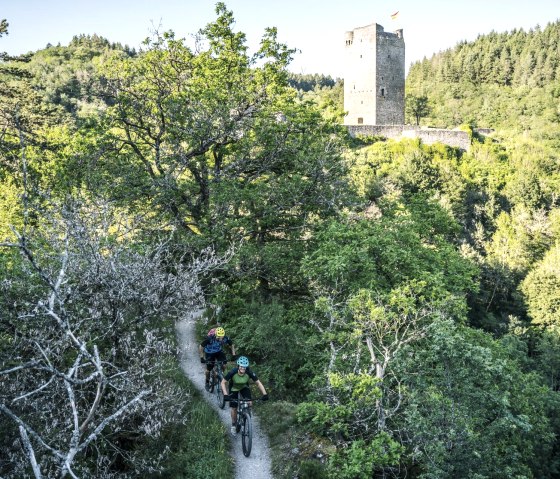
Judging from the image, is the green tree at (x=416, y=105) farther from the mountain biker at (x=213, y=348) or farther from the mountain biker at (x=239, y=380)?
the mountain biker at (x=239, y=380)

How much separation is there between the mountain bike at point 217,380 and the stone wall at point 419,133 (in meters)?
37.4

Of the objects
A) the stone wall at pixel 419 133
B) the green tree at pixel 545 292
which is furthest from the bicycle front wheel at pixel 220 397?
the stone wall at pixel 419 133

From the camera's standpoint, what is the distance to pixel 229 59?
1627 cm

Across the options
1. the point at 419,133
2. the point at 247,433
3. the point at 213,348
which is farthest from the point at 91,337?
the point at 419,133

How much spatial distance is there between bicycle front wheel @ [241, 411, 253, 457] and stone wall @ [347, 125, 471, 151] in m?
39.3

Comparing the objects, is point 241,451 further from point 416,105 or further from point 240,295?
point 416,105

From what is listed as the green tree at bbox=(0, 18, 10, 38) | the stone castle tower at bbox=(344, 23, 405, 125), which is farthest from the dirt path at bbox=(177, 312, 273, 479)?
the stone castle tower at bbox=(344, 23, 405, 125)

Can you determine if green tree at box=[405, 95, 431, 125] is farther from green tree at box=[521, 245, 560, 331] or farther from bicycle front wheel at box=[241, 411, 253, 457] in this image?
bicycle front wheel at box=[241, 411, 253, 457]

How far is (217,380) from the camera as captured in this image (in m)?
10.4

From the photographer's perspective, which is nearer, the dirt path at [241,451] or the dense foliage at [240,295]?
the dense foliage at [240,295]

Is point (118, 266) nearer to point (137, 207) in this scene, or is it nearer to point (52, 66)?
point (137, 207)

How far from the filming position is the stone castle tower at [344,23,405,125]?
1987 inches

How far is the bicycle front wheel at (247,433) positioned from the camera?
328 inches

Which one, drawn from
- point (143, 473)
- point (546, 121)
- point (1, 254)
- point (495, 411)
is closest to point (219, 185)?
point (1, 254)
